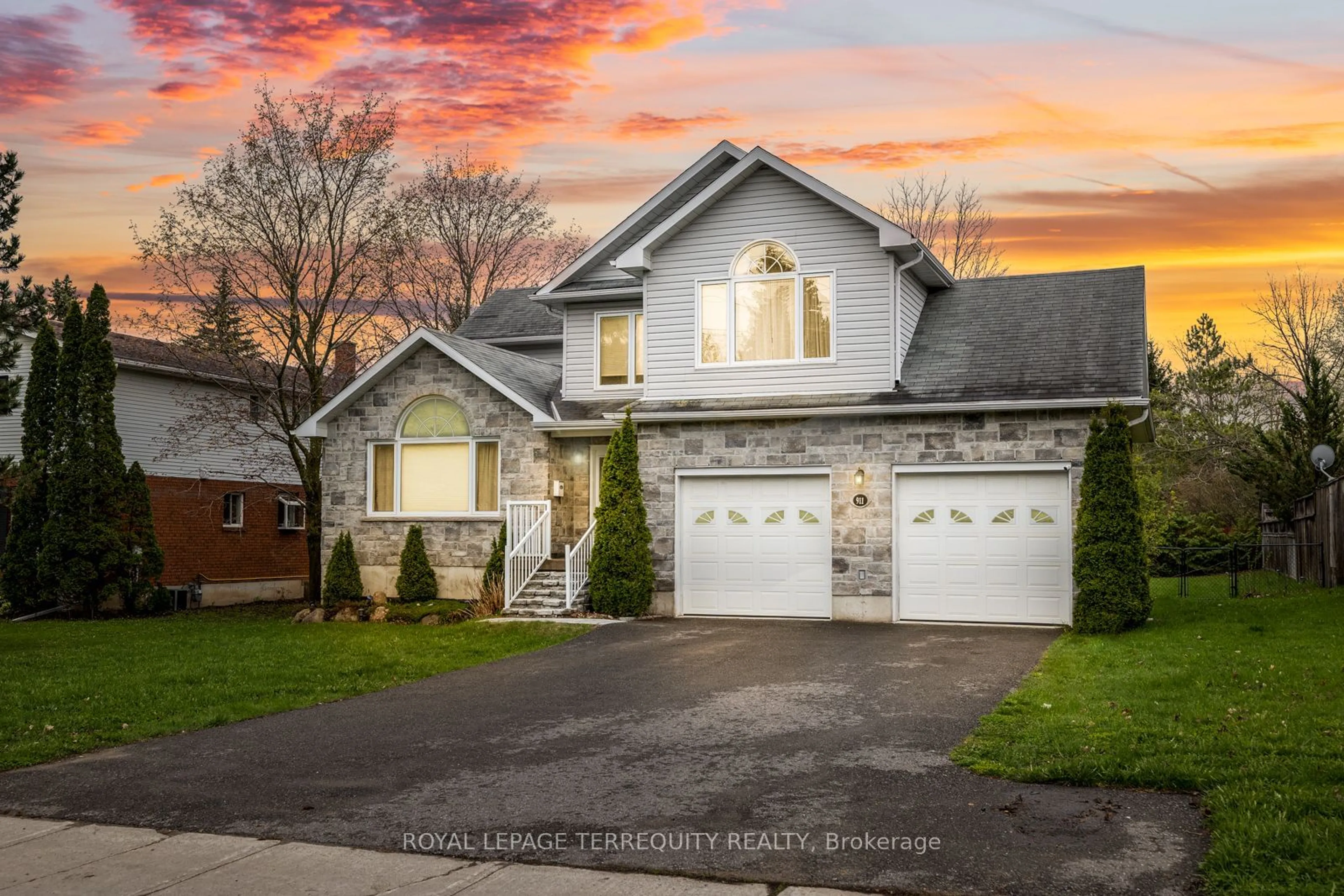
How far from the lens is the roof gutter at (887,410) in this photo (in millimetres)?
16141

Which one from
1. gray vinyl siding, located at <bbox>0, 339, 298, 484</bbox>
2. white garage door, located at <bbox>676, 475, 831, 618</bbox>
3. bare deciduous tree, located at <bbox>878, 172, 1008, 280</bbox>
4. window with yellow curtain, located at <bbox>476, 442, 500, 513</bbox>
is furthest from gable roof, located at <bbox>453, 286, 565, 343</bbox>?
bare deciduous tree, located at <bbox>878, 172, 1008, 280</bbox>

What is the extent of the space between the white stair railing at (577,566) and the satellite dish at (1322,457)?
52.9ft

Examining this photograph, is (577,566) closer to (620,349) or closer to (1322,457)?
(620,349)

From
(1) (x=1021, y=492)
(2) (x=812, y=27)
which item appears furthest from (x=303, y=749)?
(2) (x=812, y=27)

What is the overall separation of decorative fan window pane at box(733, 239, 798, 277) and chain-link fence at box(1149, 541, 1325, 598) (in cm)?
797

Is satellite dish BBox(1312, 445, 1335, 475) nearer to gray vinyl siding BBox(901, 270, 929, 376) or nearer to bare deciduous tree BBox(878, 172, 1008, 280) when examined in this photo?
gray vinyl siding BBox(901, 270, 929, 376)

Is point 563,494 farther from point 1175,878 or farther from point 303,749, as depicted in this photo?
point 1175,878

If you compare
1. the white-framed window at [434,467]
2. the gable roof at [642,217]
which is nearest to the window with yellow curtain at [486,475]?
the white-framed window at [434,467]

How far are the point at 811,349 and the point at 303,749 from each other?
11.4m

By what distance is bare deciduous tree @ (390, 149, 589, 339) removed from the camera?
126 feet

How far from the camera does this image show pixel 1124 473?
49.7 feet

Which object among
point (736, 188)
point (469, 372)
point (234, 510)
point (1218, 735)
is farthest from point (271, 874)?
point (234, 510)

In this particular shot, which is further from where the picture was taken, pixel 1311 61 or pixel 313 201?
pixel 313 201

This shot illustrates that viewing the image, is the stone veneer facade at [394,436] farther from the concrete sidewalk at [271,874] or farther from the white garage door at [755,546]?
the concrete sidewalk at [271,874]
